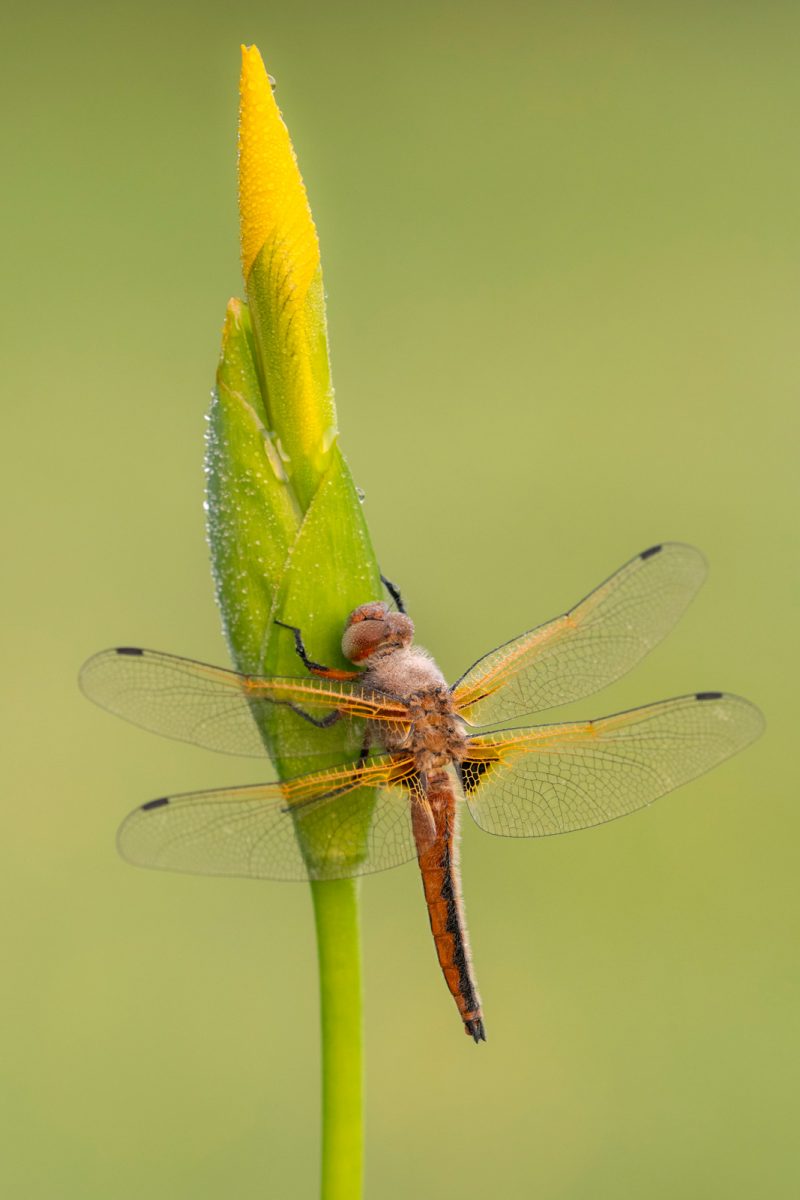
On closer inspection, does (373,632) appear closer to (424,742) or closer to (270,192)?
(424,742)

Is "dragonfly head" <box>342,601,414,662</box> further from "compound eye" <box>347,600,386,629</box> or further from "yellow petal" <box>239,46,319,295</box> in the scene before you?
"yellow petal" <box>239,46,319,295</box>

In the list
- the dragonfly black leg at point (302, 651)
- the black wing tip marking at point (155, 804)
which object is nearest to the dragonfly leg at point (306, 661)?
→ the dragonfly black leg at point (302, 651)

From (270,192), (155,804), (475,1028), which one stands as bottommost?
(475,1028)

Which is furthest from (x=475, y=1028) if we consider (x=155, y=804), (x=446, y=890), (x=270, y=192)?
(x=270, y=192)

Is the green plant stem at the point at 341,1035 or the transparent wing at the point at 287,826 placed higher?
the transparent wing at the point at 287,826

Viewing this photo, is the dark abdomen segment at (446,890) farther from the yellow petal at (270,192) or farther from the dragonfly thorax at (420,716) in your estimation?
the yellow petal at (270,192)

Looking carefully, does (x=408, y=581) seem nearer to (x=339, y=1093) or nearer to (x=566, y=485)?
(x=566, y=485)
